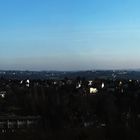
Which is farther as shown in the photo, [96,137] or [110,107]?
[110,107]

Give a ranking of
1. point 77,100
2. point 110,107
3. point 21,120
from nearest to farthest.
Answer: point 21,120, point 110,107, point 77,100

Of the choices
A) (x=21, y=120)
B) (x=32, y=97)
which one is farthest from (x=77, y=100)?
(x=21, y=120)

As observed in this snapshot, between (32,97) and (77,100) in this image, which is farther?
(32,97)

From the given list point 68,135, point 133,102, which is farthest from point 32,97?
point 68,135

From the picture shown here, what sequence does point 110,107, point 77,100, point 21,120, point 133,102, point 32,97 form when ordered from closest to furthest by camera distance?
point 21,120
point 110,107
point 133,102
point 77,100
point 32,97

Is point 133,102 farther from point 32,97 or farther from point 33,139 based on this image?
point 33,139

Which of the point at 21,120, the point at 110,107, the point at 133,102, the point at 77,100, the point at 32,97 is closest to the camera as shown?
the point at 21,120

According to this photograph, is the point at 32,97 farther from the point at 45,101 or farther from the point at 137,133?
the point at 137,133

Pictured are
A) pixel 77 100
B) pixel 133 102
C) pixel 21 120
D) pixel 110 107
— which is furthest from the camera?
pixel 77 100
